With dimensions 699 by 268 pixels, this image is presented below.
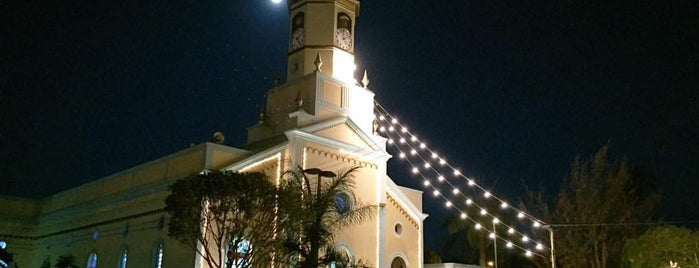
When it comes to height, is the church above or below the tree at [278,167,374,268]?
above

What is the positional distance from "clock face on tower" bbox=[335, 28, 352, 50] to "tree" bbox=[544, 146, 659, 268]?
522 inches

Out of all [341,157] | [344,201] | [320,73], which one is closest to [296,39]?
[320,73]

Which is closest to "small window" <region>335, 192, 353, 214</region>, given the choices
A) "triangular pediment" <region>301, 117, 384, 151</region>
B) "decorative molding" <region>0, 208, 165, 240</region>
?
"triangular pediment" <region>301, 117, 384, 151</region>

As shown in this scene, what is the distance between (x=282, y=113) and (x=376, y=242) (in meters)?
7.27

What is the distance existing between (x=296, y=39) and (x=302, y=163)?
7.16 meters

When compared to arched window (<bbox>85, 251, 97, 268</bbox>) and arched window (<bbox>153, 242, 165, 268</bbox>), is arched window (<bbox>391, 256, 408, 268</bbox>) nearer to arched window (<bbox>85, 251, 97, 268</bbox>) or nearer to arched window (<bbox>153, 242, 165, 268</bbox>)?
arched window (<bbox>153, 242, 165, 268</bbox>)

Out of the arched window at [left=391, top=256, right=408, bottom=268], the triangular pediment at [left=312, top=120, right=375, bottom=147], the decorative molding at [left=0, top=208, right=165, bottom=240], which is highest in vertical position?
the triangular pediment at [left=312, top=120, right=375, bottom=147]

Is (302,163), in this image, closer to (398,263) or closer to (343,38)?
(343,38)

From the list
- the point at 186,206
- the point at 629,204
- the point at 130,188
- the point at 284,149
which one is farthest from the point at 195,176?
the point at 629,204

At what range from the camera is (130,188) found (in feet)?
98.2

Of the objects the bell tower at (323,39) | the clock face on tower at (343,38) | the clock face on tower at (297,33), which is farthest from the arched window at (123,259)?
the clock face on tower at (343,38)

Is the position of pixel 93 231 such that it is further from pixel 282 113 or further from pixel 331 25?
pixel 331 25

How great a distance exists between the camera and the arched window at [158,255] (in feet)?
84.9

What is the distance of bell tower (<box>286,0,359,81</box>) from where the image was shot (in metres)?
30.2
